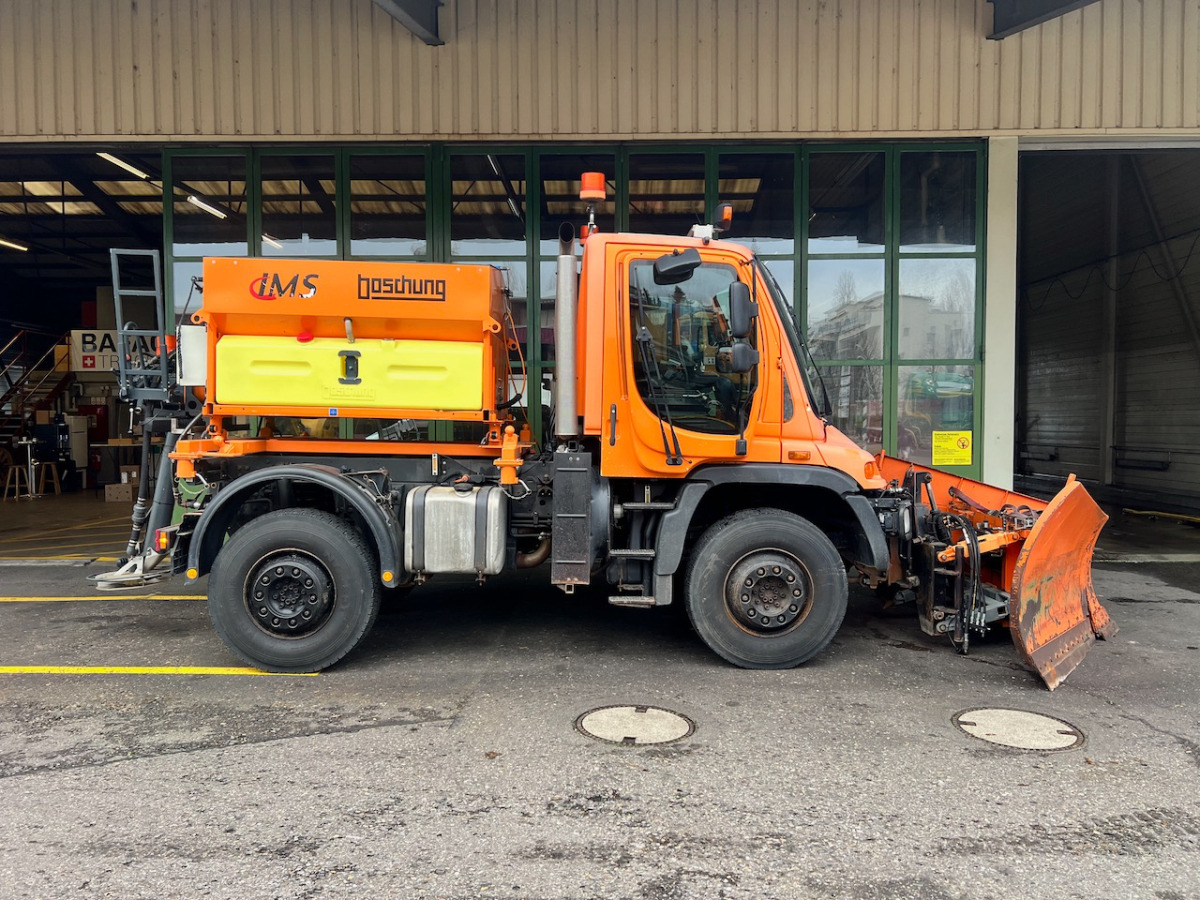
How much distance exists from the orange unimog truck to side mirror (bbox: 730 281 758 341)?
0.15 m

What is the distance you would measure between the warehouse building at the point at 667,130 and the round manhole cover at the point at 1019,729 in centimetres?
483

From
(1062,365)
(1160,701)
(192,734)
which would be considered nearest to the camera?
(192,734)

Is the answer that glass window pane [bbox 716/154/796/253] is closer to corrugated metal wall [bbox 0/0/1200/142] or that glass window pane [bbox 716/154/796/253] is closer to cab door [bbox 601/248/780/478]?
corrugated metal wall [bbox 0/0/1200/142]

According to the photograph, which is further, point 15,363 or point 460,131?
point 15,363

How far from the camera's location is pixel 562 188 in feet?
28.5

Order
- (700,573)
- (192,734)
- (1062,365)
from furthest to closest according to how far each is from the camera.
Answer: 1. (1062,365)
2. (700,573)
3. (192,734)

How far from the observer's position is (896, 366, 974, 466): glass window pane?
852 centimetres

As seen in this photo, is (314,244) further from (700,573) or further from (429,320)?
(700,573)

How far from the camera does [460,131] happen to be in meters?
8.17

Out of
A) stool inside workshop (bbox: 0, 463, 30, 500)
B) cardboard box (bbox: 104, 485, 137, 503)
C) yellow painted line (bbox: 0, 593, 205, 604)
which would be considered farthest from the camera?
stool inside workshop (bbox: 0, 463, 30, 500)

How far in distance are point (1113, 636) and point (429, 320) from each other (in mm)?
5511

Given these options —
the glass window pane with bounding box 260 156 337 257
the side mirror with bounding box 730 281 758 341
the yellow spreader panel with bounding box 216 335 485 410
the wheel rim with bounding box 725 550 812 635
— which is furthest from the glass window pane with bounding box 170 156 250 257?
the wheel rim with bounding box 725 550 812 635

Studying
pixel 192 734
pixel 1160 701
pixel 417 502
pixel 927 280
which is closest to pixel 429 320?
pixel 417 502

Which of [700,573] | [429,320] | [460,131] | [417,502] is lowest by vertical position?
[700,573]
